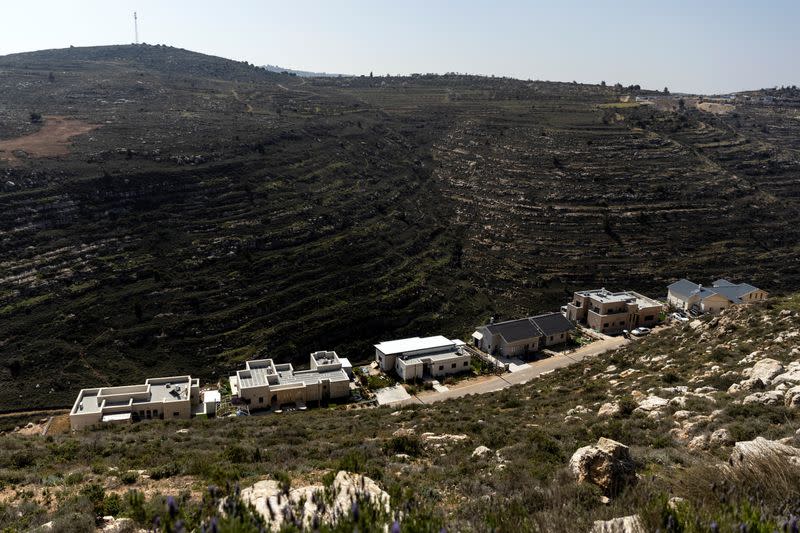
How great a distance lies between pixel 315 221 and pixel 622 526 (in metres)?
44.6

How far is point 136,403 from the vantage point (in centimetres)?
2752

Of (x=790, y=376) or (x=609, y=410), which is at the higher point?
(x=790, y=376)

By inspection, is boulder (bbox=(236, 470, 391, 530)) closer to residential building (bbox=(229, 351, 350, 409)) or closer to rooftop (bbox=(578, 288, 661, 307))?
residential building (bbox=(229, 351, 350, 409))

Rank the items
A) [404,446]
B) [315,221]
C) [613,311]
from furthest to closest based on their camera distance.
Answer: [315,221] < [613,311] < [404,446]

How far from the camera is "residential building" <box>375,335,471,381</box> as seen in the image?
33.9 meters

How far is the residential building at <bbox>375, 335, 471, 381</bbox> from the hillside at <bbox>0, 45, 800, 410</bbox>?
3.32m

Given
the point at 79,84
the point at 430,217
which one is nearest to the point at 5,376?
the point at 430,217

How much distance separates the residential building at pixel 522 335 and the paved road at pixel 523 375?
1767mm

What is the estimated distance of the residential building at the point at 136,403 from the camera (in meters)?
26.0

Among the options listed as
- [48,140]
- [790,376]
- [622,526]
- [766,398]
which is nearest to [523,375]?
[790,376]

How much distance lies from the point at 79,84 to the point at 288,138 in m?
44.8

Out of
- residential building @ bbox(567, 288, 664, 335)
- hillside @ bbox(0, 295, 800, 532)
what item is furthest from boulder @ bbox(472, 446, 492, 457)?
residential building @ bbox(567, 288, 664, 335)

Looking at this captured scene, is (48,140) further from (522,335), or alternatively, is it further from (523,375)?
(523,375)

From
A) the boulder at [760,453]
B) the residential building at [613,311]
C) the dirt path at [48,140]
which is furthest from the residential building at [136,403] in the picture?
the residential building at [613,311]
